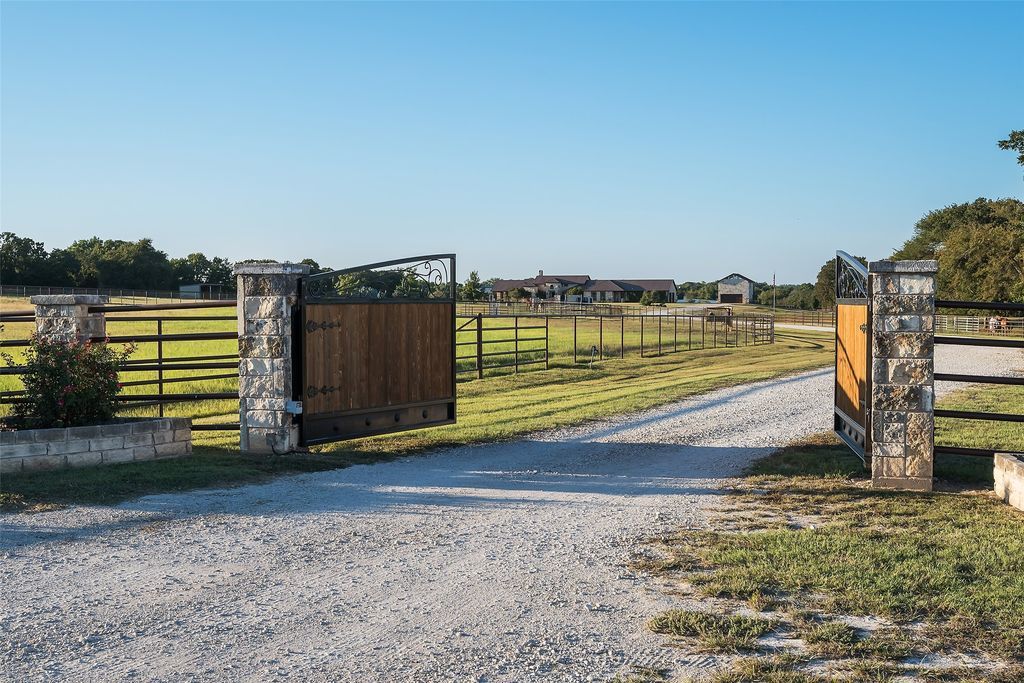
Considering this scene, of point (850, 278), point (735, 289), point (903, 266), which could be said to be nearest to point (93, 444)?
point (903, 266)

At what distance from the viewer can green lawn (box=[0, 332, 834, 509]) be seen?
779 cm

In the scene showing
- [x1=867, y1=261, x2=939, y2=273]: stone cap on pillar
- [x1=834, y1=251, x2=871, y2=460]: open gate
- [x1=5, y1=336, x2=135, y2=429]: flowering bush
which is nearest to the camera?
[x1=867, y1=261, x2=939, y2=273]: stone cap on pillar

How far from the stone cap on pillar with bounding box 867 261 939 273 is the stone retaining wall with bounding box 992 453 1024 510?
1.77 m

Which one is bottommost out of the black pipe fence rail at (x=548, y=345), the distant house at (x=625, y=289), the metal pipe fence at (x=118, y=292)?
the black pipe fence rail at (x=548, y=345)

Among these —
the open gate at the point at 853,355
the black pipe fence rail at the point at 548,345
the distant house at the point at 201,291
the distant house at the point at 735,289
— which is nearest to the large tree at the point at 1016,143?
the black pipe fence rail at the point at 548,345

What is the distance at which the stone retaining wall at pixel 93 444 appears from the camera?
27.1 feet

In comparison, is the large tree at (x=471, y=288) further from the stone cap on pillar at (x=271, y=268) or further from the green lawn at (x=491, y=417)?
the stone cap on pillar at (x=271, y=268)

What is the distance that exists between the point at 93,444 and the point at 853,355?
7884 mm

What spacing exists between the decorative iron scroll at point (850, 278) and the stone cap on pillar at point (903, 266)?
17.7 inches

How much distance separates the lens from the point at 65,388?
8.80 m

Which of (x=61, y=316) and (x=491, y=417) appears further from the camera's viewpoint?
(x=491, y=417)

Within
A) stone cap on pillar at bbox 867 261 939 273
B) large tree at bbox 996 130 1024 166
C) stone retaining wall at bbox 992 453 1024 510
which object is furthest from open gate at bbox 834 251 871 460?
large tree at bbox 996 130 1024 166

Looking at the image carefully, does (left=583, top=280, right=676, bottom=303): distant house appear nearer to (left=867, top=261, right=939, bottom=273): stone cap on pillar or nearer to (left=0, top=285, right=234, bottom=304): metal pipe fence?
(left=0, top=285, right=234, bottom=304): metal pipe fence

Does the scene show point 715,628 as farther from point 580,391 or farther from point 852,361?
point 580,391
